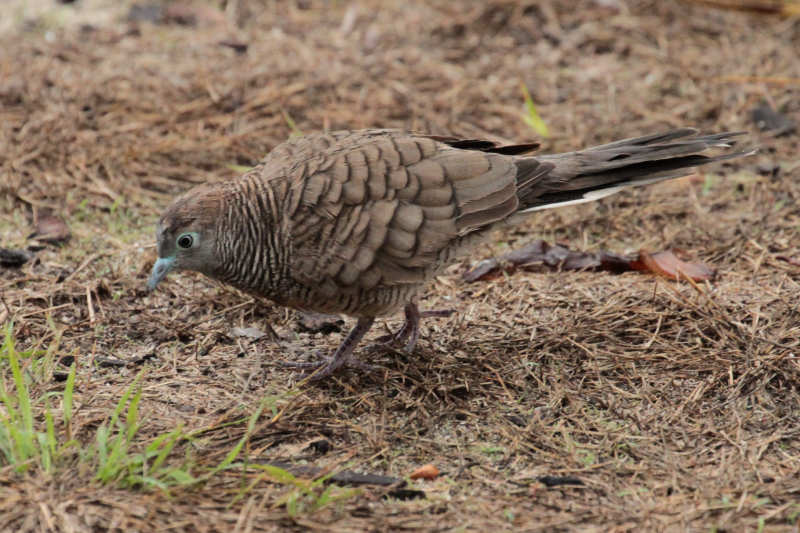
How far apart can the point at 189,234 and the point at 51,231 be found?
1.71 m

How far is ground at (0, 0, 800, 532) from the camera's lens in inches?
127

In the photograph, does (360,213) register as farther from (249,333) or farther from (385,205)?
(249,333)

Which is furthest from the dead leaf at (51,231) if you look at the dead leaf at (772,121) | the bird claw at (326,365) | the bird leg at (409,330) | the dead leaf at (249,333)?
the dead leaf at (772,121)

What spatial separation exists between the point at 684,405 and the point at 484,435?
856 millimetres

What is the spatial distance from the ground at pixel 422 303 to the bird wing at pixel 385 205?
53cm

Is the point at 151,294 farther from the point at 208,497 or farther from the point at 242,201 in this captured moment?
the point at 208,497

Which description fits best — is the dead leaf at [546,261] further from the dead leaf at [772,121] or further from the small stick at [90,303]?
the dead leaf at [772,121]

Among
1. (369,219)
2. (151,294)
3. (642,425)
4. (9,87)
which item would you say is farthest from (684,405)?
(9,87)

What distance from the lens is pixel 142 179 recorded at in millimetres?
5859

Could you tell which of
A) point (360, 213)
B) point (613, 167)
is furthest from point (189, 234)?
point (613, 167)

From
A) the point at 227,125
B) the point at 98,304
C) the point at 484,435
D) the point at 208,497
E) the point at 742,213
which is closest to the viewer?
the point at 208,497

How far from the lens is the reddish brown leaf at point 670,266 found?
15.6 ft

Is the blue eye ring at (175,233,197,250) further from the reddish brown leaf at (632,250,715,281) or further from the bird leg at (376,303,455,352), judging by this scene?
the reddish brown leaf at (632,250,715,281)

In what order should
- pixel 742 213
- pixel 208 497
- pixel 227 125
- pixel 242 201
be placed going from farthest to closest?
pixel 227 125, pixel 742 213, pixel 242 201, pixel 208 497
